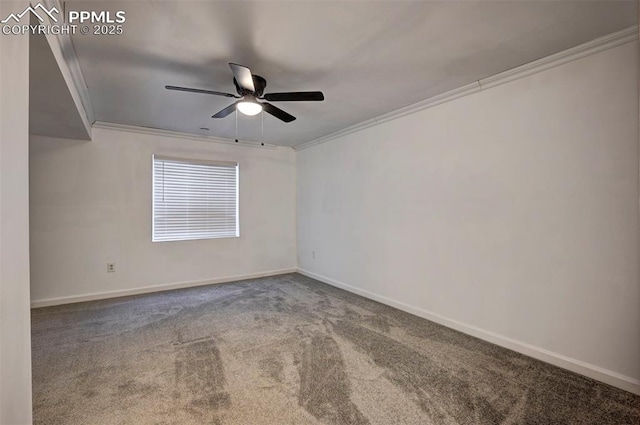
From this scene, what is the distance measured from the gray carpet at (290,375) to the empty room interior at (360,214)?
19mm

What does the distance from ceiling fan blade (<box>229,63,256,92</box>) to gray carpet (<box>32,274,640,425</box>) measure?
2228 millimetres

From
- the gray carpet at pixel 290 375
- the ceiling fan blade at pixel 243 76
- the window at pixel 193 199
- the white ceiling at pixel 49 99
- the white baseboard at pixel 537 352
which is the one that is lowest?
the gray carpet at pixel 290 375

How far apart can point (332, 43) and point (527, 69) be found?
5.47 ft

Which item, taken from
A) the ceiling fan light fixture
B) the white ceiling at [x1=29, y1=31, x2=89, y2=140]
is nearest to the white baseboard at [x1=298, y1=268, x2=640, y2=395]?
the ceiling fan light fixture

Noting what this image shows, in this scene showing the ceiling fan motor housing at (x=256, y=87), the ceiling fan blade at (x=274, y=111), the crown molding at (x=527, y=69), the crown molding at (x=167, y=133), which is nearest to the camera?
the crown molding at (x=527, y=69)

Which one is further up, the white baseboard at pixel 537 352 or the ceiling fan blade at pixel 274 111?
the ceiling fan blade at pixel 274 111

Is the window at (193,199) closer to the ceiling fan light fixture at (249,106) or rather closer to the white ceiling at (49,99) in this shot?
the white ceiling at (49,99)

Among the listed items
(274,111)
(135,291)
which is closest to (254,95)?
(274,111)

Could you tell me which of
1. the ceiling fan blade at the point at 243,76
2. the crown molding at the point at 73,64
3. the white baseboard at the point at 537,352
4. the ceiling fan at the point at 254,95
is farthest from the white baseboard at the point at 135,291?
the ceiling fan blade at the point at 243,76

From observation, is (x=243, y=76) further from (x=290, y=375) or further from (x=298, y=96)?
(x=290, y=375)

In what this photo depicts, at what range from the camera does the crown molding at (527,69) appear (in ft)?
6.82

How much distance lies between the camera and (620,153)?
2.10 m

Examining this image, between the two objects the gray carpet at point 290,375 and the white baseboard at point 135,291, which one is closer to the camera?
the gray carpet at point 290,375

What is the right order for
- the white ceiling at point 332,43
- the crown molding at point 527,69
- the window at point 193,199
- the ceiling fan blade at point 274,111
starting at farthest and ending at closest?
the window at point 193,199 → the ceiling fan blade at point 274,111 → the crown molding at point 527,69 → the white ceiling at point 332,43
